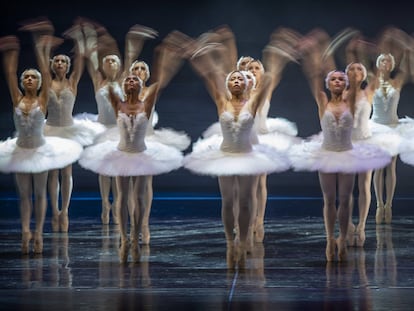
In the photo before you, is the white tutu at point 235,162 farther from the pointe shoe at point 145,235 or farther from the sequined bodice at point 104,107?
the sequined bodice at point 104,107

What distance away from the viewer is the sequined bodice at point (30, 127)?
306 inches

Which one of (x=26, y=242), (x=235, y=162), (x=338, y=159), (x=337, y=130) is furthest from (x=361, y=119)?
(x=26, y=242)

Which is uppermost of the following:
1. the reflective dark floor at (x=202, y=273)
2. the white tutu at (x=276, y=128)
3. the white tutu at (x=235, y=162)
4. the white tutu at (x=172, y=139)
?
the white tutu at (x=276, y=128)

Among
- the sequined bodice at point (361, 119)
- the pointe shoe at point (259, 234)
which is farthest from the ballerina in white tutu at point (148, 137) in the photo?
the sequined bodice at point (361, 119)

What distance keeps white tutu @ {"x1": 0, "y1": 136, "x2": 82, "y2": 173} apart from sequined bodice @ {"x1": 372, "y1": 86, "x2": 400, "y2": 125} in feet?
9.84

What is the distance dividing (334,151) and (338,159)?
0.13 metres

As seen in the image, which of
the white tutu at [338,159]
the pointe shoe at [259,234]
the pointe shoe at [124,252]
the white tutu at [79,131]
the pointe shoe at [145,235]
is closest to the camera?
the white tutu at [338,159]

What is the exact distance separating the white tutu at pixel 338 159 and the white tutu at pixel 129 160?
93cm

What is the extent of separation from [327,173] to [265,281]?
113 cm

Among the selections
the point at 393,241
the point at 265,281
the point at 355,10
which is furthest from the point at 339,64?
the point at 265,281

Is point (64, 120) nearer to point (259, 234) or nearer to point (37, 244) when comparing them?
point (37, 244)

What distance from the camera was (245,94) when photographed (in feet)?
23.7

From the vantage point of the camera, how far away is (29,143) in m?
7.92

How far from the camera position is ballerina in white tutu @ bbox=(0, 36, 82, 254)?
25.5 feet
